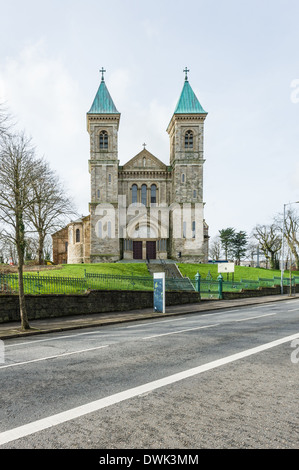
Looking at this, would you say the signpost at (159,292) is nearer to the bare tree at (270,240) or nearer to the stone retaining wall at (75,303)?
the stone retaining wall at (75,303)

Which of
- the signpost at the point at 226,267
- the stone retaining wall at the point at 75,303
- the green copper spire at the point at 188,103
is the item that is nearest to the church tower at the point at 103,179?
the green copper spire at the point at 188,103

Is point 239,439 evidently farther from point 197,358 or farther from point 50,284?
point 50,284

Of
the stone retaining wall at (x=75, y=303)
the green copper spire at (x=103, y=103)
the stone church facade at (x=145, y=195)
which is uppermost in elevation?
the green copper spire at (x=103, y=103)

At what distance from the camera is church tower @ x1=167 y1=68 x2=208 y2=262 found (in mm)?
45125

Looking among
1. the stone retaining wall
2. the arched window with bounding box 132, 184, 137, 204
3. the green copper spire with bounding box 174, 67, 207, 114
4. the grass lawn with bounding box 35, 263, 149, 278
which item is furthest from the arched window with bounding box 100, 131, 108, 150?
the stone retaining wall

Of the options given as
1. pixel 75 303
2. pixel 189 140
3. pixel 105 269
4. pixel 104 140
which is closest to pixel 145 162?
pixel 104 140

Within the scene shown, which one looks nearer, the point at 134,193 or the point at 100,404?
the point at 100,404

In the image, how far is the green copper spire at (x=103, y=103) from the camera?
46.8m

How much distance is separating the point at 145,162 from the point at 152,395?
45085 millimetres

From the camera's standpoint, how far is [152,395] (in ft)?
15.8

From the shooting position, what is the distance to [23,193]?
13266 mm

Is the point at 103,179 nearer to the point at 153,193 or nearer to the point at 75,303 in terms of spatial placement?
the point at 153,193
